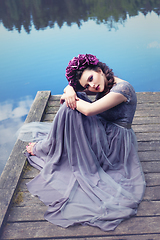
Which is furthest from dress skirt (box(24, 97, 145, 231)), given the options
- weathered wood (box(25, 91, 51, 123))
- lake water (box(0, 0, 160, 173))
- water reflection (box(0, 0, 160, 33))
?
water reflection (box(0, 0, 160, 33))

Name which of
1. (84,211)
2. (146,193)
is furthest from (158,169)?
(84,211)

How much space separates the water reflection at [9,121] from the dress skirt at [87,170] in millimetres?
1490

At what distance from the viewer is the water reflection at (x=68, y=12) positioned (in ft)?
38.3

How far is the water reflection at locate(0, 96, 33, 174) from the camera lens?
12.2ft

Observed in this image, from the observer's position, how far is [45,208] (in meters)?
1.74

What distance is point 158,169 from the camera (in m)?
2.06

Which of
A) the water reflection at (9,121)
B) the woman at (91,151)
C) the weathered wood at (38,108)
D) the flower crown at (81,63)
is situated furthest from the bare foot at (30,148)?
the water reflection at (9,121)

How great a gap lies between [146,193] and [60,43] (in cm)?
857

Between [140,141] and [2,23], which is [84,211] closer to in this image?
[140,141]

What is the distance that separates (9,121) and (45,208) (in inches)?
135

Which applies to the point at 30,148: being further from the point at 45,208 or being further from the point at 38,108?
the point at 38,108

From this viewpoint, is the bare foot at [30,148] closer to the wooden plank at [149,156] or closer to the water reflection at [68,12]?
the wooden plank at [149,156]

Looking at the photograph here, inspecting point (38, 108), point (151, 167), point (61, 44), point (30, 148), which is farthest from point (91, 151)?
point (61, 44)

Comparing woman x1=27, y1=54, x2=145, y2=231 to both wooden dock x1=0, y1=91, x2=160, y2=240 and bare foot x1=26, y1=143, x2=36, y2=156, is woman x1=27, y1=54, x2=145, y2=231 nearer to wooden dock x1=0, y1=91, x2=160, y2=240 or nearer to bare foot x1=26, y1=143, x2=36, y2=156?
wooden dock x1=0, y1=91, x2=160, y2=240
